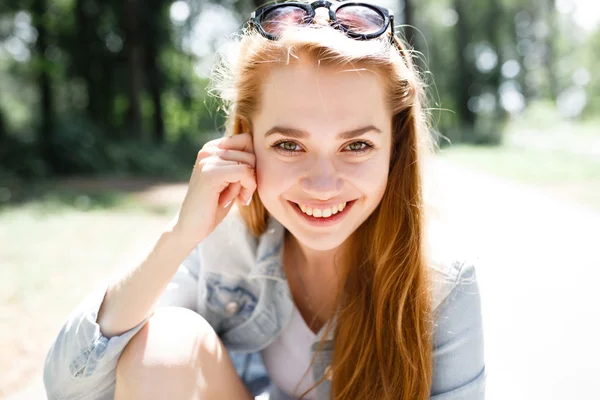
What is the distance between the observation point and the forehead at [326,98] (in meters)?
Answer: 1.48

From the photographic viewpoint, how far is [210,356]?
1.58 m

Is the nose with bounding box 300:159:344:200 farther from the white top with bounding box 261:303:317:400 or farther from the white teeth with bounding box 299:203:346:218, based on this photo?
the white top with bounding box 261:303:317:400

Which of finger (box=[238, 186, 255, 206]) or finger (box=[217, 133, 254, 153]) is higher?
finger (box=[217, 133, 254, 153])

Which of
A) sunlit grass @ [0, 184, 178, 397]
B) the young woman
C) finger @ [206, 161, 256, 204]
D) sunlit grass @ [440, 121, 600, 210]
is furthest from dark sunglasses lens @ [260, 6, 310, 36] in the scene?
sunlit grass @ [440, 121, 600, 210]

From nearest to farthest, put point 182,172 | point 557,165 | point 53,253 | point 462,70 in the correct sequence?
point 53,253 → point 557,165 → point 182,172 → point 462,70

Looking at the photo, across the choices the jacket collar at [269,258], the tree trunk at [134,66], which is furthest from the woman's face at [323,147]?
the tree trunk at [134,66]

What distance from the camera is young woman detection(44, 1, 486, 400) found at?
4.91ft

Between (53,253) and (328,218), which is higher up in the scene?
(328,218)

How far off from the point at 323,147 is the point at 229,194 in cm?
38

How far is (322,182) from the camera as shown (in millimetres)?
1496

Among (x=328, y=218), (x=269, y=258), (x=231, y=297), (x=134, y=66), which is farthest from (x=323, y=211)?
(x=134, y=66)

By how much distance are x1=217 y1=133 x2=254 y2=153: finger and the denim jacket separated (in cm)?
35

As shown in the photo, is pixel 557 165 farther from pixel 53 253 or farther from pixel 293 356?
pixel 293 356

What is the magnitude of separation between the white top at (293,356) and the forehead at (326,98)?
2.29 ft
